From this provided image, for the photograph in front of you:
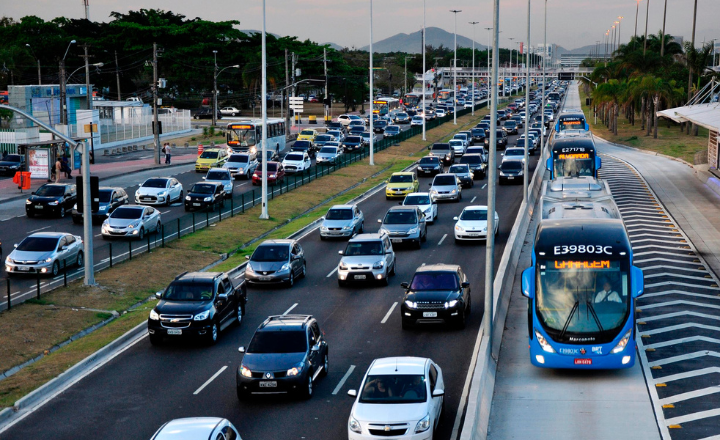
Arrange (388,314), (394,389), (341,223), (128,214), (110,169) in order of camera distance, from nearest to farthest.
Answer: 1. (394,389)
2. (388,314)
3. (341,223)
4. (128,214)
5. (110,169)

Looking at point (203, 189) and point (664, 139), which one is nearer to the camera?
point (203, 189)

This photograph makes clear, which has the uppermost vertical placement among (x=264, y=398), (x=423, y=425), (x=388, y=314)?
(x=423, y=425)

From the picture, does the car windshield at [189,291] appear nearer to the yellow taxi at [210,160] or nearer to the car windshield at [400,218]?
the car windshield at [400,218]

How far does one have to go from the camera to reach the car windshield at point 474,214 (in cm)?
3816

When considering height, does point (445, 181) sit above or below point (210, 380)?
above

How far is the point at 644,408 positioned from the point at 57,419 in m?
12.1

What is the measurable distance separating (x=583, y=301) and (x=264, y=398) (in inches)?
292

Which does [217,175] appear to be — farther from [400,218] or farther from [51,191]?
[400,218]

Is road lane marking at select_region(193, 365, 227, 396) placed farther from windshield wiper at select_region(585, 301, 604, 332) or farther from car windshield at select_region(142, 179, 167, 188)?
car windshield at select_region(142, 179, 167, 188)

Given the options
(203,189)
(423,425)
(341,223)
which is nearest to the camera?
(423,425)

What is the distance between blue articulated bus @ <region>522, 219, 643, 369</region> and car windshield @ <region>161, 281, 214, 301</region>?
9209 mm

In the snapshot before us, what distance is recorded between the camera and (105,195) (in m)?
45.4

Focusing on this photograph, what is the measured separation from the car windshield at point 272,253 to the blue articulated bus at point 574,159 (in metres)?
20.0

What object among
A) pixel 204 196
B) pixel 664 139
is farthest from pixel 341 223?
pixel 664 139
